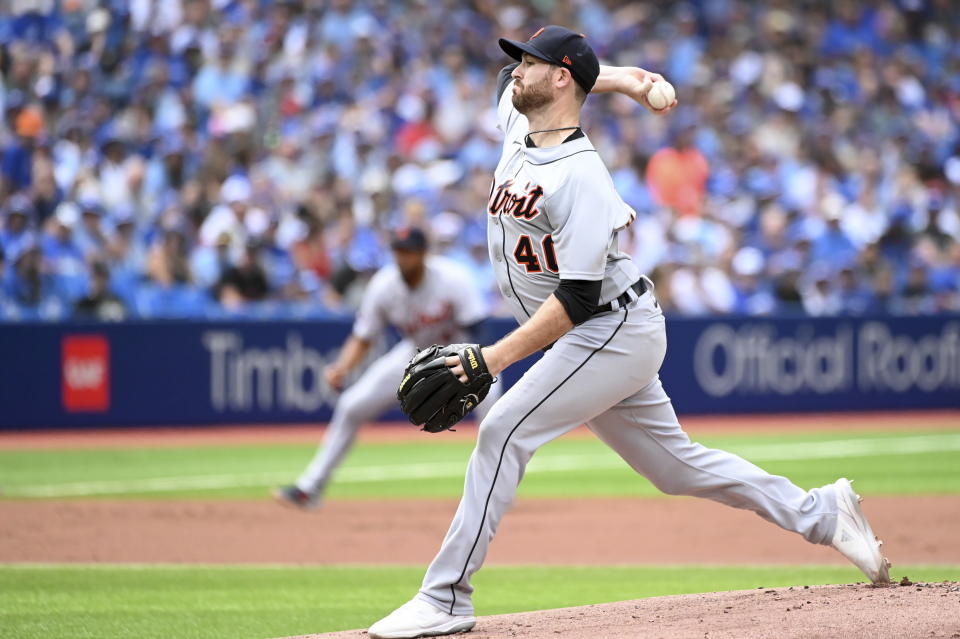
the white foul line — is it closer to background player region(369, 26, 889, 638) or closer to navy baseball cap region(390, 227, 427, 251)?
navy baseball cap region(390, 227, 427, 251)

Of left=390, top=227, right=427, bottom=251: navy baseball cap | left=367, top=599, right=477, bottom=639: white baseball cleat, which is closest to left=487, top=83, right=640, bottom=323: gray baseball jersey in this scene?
left=367, top=599, right=477, bottom=639: white baseball cleat

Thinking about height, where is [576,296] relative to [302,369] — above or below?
above

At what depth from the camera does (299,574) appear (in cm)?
730

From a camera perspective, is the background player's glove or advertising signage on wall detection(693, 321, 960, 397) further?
advertising signage on wall detection(693, 321, 960, 397)

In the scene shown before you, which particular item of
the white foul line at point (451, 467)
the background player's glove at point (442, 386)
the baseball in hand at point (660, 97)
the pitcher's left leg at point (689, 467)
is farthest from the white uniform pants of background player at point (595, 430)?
the white foul line at point (451, 467)

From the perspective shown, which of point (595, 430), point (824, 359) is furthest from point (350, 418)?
point (824, 359)

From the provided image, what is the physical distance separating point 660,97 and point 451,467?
8.15 m

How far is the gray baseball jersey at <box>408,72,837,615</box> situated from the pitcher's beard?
0.54 ft

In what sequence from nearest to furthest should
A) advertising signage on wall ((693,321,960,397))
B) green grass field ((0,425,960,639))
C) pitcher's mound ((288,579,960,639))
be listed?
pitcher's mound ((288,579,960,639)) < green grass field ((0,425,960,639)) < advertising signage on wall ((693,321,960,397))

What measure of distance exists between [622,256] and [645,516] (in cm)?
499

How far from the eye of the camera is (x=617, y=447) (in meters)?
5.28

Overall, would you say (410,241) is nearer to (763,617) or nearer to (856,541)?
(856,541)

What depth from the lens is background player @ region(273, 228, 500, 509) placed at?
9.66 meters

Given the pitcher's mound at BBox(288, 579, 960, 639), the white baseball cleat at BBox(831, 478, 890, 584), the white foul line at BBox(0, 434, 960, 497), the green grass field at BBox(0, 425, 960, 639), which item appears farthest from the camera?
the white foul line at BBox(0, 434, 960, 497)
